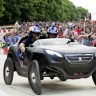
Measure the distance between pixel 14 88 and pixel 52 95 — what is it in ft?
5.27

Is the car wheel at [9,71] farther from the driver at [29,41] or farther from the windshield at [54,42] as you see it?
the windshield at [54,42]

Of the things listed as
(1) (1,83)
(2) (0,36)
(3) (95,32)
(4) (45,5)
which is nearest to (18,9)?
(4) (45,5)

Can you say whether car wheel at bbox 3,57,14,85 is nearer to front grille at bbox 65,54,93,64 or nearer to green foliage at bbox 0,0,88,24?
front grille at bbox 65,54,93,64

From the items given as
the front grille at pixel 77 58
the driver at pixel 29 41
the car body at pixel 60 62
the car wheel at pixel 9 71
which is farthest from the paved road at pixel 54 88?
the driver at pixel 29 41

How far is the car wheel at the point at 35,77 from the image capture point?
9.50 m

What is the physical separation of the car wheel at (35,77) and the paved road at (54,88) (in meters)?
0.18

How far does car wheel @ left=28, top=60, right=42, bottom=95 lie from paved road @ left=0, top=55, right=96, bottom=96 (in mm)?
177

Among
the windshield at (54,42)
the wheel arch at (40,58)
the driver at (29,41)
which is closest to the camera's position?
the wheel arch at (40,58)

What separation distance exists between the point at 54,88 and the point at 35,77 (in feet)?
4.43

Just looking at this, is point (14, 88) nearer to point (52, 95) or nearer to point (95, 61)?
→ point (52, 95)

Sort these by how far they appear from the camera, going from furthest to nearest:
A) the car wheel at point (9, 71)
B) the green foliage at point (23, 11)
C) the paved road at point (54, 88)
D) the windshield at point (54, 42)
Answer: the green foliage at point (23, 11) < the car wheel at point (9, 71) < the windshield at point (54, 42) < the paved road at point (54, 88)

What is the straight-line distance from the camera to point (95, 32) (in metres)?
17.8

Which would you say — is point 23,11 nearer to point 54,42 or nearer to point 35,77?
point 54,42

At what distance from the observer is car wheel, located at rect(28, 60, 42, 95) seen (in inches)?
374
